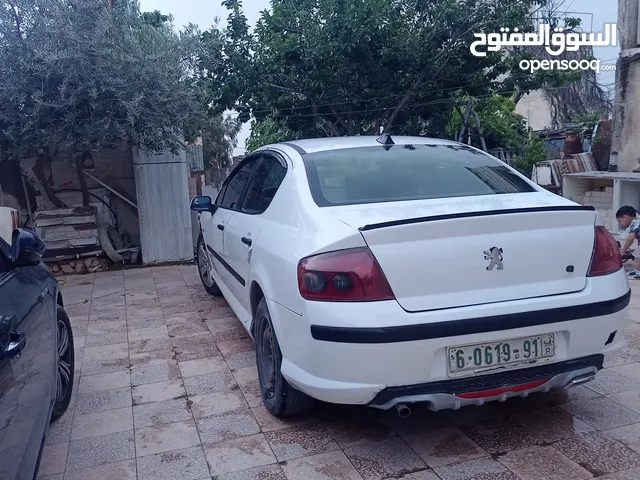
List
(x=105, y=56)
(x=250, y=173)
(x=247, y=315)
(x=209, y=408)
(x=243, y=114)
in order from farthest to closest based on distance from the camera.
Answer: (x=243, y=114) < (x=105, y=56) < (x=250, y=173) < (x=247, y=315) < (x=209, y=408)

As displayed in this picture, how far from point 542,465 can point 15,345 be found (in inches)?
94.2

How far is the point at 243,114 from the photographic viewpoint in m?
10.6

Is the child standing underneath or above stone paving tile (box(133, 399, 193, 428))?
above

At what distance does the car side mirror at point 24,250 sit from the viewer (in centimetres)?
319

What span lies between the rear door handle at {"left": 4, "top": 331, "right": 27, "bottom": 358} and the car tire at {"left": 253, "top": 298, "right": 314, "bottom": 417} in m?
1.32

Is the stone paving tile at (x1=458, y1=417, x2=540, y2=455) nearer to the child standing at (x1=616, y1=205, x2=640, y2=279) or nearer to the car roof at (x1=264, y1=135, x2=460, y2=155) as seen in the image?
the car roof at (x1=264, y1=135, x2=460, y2=155)

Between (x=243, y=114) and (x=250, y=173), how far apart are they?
590cm

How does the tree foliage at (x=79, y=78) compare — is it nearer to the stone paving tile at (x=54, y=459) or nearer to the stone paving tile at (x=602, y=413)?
the stone paving tile at (x=54, y=459)

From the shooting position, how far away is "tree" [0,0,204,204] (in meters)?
7.14

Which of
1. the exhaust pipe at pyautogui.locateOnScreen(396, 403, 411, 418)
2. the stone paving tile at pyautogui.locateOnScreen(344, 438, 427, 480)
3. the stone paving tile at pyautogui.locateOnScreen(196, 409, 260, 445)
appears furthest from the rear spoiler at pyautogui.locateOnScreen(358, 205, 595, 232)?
the stone paving tile at pyautogui.locateOnScreen(196, 409, 260, 445)

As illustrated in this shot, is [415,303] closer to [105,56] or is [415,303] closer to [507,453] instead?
[507,453]

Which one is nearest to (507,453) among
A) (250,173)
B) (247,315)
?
(247,315)

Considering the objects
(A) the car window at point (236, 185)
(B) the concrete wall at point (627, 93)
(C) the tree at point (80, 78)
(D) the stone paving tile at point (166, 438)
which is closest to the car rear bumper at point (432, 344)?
(D) the stone paving tile at point (166, 438)

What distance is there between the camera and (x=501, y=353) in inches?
114
